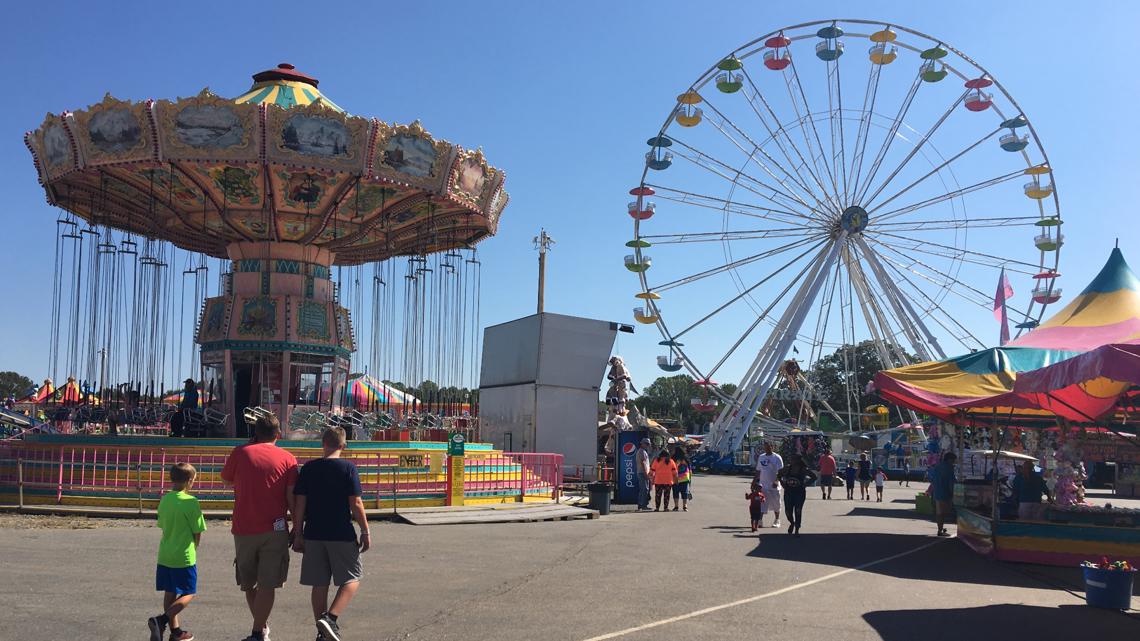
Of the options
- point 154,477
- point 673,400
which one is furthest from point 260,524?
point 673,400

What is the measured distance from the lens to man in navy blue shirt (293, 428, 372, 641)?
5961 mm

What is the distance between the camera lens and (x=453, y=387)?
26000mm

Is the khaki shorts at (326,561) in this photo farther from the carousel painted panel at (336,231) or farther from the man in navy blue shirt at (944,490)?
the carousel painted panel at (336,231)

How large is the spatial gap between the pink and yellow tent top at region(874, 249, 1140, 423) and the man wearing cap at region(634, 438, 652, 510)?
6.10 m

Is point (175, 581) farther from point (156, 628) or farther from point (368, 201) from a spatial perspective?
point (368, 201)

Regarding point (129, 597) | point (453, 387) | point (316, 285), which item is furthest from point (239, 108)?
point (129, 597)

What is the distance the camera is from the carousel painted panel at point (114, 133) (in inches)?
744

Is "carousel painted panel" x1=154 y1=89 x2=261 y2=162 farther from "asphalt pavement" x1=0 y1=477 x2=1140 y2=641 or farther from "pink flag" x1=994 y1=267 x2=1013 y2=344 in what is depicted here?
"pink flag" x1=994 y1=267 x2=1013 y2=344

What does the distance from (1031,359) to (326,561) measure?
10.9 meters

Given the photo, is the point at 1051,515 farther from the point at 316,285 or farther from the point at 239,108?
the point at 316,285

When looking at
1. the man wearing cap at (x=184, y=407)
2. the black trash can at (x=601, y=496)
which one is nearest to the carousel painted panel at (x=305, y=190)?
the man wearing cap at (x=184, y=407)

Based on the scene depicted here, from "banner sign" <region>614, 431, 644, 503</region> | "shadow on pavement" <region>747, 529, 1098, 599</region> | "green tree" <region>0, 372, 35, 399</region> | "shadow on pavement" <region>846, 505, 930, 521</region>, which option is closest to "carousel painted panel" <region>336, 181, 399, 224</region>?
"banner sign" <region>614, 431, 644, 503</region>

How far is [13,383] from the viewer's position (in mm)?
96125

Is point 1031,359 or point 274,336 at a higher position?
point 274,336
